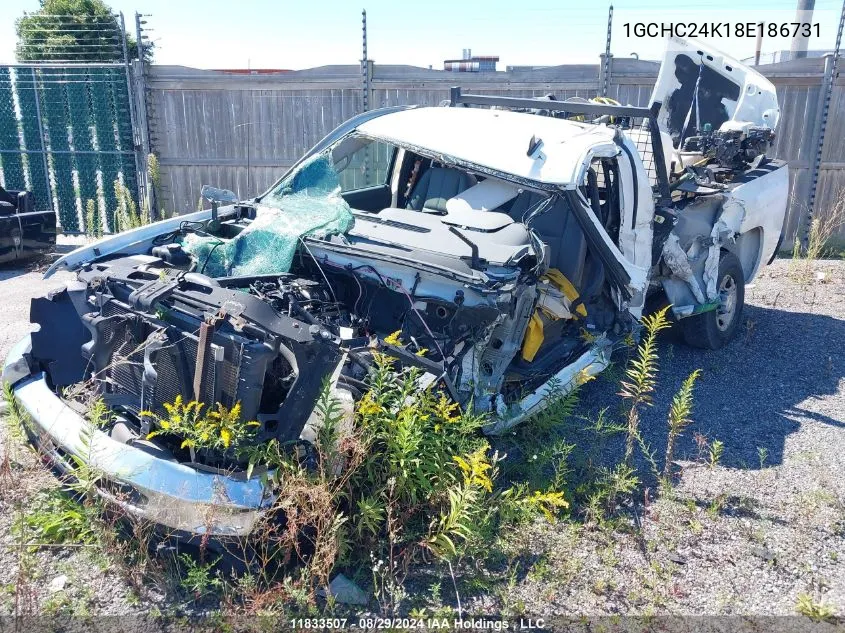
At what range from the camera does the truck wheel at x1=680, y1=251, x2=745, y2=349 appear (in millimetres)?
6148

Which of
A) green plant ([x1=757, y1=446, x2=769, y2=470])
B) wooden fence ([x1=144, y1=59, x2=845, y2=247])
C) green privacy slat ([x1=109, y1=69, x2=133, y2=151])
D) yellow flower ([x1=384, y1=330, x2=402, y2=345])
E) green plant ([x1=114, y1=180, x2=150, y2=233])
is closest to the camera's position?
yellow flower ([x1=384, y1=330, x2=402, y2=345])

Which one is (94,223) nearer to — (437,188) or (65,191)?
(65,191)

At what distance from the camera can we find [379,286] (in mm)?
4004

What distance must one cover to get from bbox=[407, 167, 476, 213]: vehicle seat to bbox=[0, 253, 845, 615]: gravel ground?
180 cm

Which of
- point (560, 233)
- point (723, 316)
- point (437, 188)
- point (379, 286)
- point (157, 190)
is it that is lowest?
point (723, 316)

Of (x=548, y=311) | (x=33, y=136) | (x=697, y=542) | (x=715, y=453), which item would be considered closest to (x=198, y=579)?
(x=697, y=542)

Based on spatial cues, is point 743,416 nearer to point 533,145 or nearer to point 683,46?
point 533,145

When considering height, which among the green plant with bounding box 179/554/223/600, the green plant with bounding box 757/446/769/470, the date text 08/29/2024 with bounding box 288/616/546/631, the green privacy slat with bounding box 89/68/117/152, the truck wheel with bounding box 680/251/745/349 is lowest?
the date text 08/29/2024 with bounding box 288/616/546/631

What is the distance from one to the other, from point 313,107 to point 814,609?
29.9 ft

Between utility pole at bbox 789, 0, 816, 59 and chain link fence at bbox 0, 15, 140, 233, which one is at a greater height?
utility pole at bbox 789, 0, 816, 59

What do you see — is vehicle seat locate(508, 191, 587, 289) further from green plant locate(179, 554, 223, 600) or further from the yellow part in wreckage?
green plant locate(179, 554, 223, 600)

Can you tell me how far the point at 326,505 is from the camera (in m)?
3.08

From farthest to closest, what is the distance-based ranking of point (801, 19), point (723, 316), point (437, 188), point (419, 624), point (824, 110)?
point (801, 19) < point (824, 110) < point (723, 316) < point (437, 188) < point (419, 624)

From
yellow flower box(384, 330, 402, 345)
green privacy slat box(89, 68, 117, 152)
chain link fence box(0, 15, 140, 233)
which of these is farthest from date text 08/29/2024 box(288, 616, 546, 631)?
green privacy slat box(89, 68, 117, 152)
